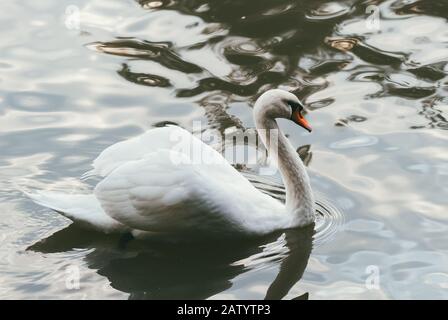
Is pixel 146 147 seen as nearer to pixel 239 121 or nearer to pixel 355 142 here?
pixel 239 121

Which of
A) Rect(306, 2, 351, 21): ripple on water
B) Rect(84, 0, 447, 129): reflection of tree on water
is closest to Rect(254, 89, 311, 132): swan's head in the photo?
Rect(84, 0, 447, 129): reflection of tree on water

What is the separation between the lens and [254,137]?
29.6 ft

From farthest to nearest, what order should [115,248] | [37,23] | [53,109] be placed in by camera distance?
[37,23] < [53,109] < [115,248]

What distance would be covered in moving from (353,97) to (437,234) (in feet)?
8.30

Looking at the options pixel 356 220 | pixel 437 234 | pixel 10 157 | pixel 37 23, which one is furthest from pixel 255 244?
pixel 37 23

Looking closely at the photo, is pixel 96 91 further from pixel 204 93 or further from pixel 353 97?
pixel 353 97

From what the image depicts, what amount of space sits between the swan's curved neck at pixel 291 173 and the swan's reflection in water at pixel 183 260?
0.14 meters

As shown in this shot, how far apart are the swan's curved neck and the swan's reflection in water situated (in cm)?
14

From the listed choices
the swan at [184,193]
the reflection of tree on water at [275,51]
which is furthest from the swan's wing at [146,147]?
the reflection of tree on water at [275,51]

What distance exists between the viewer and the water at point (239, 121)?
23.0 feet

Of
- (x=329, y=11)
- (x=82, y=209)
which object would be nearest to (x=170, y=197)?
(x=82, y=209)

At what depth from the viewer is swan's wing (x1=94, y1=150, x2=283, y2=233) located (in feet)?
23.3

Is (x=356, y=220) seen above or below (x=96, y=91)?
below
